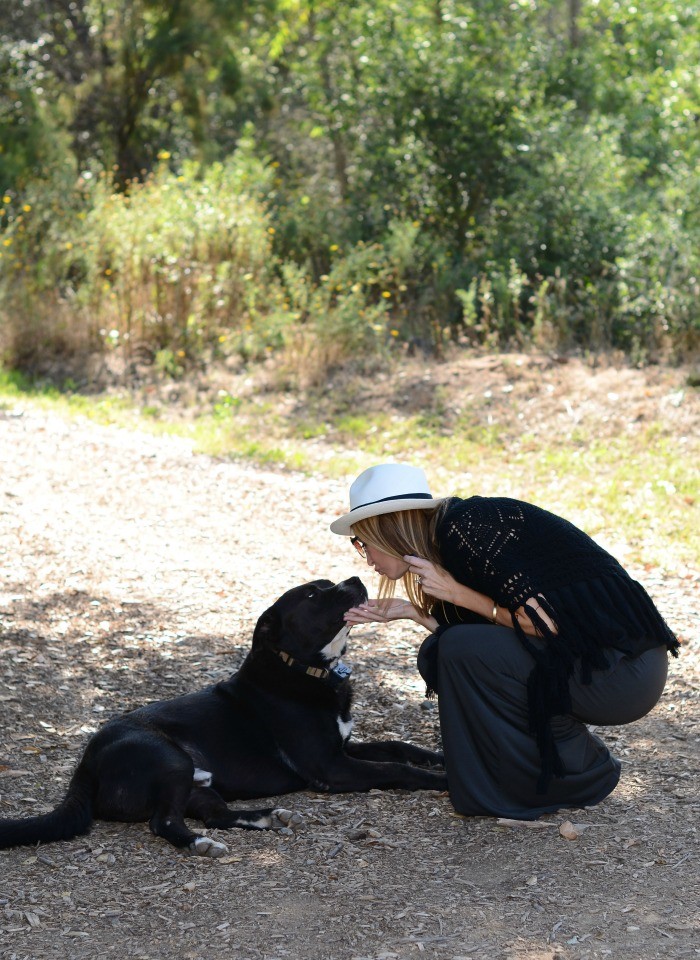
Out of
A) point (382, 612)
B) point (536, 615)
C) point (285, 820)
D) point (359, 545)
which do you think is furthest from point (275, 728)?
point (536, 615)

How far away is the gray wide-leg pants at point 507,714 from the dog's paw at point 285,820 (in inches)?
22.4

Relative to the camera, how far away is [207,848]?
372 centimetres

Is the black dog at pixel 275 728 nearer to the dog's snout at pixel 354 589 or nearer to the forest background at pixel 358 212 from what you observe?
the dog's snout at pixel 354 589

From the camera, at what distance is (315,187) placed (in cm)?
1712

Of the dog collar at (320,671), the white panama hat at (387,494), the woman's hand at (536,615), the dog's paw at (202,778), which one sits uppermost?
the white panama hat at (387,494)

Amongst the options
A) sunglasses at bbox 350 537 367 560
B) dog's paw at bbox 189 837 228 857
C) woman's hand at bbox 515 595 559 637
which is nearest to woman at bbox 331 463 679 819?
woman's hand at bbox 515 595 559 637

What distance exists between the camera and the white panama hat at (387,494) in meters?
3.94

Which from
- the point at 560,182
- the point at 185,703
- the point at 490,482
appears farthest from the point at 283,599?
the point at 560,182

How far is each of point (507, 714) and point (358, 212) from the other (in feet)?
39.2

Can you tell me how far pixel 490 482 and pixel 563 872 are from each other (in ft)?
18.4

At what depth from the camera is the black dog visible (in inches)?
157

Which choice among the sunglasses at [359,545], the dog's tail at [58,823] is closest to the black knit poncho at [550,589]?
the sunglasses at [359,545]

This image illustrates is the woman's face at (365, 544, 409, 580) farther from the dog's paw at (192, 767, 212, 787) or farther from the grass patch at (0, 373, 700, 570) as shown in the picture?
the grass patch at (0, 373, 700, 570)

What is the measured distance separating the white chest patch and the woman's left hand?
0.73 metres
